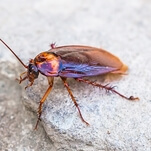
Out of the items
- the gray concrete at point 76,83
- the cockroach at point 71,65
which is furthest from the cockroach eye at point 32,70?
the gray concrete at point 76,83

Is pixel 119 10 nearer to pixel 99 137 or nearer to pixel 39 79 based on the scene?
pixel 39 79

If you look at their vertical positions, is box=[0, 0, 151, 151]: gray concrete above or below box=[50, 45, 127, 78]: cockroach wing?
below

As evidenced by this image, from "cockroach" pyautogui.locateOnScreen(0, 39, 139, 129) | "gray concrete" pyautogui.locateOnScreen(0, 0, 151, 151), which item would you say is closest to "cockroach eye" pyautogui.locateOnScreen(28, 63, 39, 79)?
"cockroach" pyautogui.locateOnScreen(0, 39, 139, 129)

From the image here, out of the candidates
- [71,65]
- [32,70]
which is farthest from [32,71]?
[71,65]

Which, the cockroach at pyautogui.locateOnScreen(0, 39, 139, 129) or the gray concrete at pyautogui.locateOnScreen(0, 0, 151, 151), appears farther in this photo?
the cockroach at pyautogui.locateOnScreen(0, 39, 139, 129)

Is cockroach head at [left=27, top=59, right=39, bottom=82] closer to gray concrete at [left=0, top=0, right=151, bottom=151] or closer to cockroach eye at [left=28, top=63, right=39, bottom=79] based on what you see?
cockroach eye at [left=28, top=63, right=39, bottom=79]

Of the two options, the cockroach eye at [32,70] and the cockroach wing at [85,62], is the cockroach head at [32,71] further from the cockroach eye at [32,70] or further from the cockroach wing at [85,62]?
the cockroach wing at [85,62]
